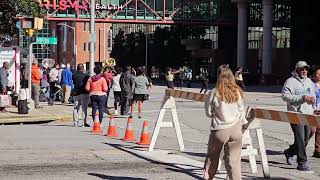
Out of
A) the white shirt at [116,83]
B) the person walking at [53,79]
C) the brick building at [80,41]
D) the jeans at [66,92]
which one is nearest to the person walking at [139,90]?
the white shirt at [116,83]

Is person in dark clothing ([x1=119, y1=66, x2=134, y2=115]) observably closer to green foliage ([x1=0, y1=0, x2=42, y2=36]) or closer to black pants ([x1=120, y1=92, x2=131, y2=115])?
black pants ([x1=120, y1=92, x2=131, y2=115])

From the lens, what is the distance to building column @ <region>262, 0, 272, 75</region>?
215 ft

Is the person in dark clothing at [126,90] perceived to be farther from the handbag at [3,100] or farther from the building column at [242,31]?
the building column at [242,31]

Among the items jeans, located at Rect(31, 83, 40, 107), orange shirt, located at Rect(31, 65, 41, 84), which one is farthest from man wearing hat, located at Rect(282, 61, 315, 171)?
orange shirt, located at Rect(31, 65, 41, 84)

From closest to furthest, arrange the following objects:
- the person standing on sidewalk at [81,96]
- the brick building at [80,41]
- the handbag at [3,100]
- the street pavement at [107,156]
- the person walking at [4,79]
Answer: the street pavement at [107,156], the person standing on sidewalk at [81,96], the handbag at [3,100], the person walking at [4,79], the brick building at [80,41]

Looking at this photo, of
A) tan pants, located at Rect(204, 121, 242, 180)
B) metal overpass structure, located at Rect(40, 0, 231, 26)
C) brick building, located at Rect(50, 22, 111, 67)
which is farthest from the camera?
brick building, located at Rect(50, 22, 111, 67)

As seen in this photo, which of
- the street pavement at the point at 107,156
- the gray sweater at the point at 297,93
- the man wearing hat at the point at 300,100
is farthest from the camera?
the gray sweater at the point at 297,93

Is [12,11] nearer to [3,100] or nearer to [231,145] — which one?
[3,100]

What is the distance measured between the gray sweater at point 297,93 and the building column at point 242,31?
6024 centimetres

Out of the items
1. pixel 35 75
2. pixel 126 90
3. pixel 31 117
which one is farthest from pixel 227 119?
pixel 35 75

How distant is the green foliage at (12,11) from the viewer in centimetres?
2111

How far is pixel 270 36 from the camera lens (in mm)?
65750

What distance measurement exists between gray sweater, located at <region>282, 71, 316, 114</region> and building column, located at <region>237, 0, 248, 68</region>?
60.2 metres

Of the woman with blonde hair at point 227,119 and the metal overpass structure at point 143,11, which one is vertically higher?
the metal overpass structure at point 143,11
